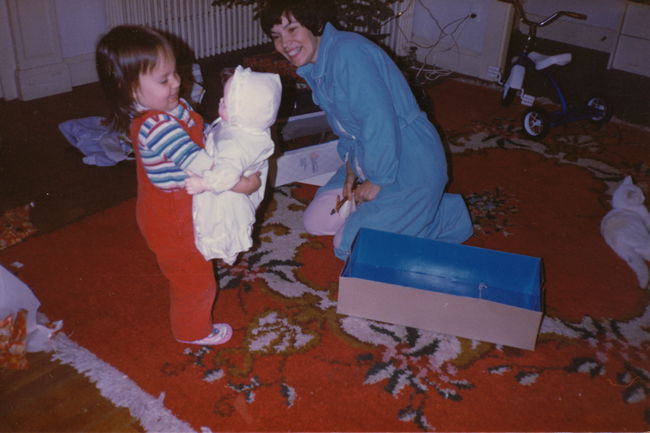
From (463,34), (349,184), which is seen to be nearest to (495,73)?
(463,34)

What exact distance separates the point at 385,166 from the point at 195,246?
0.60 metres

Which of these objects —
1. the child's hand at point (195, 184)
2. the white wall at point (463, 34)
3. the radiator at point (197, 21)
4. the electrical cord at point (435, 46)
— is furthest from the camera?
the electrical cord at point (435, 46)

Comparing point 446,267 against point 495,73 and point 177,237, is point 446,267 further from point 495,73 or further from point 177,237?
point 495,73

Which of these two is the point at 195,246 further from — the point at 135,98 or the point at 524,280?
the point at 524,280

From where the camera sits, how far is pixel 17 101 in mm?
3096

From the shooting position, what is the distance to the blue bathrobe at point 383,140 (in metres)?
1.56

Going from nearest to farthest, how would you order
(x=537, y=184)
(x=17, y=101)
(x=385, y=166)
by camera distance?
(x=385, y=166)
(x=537, y=184)
(x=17, y=101)

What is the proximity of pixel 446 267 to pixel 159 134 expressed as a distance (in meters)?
0.98

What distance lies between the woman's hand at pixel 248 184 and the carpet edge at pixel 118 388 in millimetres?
571

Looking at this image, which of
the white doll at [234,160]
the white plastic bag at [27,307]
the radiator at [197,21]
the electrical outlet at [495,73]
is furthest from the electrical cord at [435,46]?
the white plastic bag at [27,307]

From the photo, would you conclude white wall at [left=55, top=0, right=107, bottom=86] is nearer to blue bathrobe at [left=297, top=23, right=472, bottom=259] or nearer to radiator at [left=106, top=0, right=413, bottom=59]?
radiator at [left=106, top=0, right=413, bottom=59]

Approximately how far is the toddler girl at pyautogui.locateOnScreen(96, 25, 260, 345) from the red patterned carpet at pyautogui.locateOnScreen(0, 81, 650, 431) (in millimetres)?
292

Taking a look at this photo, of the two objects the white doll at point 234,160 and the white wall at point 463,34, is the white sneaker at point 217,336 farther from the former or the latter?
the white wall at point 463,34

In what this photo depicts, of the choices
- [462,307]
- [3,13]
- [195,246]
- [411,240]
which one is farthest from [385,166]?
[3,13]
